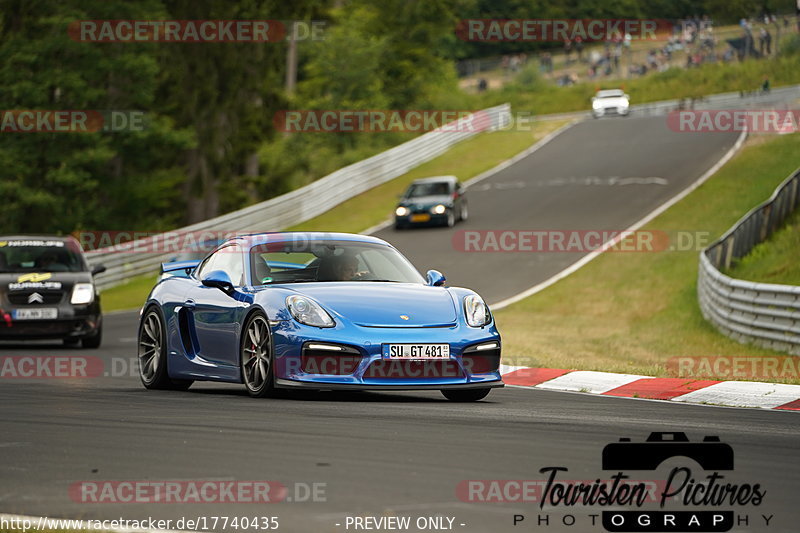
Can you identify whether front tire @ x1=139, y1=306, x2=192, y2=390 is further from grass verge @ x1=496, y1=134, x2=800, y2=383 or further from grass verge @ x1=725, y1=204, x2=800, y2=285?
grass verge @ x1=725, y1=204, x2=800, y2=285

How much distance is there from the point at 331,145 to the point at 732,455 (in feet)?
177

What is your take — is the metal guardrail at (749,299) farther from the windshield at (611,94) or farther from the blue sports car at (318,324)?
the windshield at (611,94)

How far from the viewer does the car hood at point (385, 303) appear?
33.8 ft

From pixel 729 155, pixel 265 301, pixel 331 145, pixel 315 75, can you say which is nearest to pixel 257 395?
pixel 265 301

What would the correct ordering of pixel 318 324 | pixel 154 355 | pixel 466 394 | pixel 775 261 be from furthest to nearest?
1. pixel 775 261
2. pixel 154 355
3. pixel 466 394
4. pixel 318 324

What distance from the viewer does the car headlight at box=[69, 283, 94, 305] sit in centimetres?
1925

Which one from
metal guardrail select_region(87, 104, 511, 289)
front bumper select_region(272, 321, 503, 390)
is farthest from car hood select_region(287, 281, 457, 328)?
metal guardrail select_region(87, 104, 511, 289)

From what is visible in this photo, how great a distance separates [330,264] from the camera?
1138cm

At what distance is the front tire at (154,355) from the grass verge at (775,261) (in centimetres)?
1239

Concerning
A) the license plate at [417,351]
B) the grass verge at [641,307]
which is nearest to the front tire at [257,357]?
the license plate at [417,351]

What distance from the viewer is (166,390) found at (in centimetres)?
1233

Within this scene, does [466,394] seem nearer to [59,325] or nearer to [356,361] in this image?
[356,361]

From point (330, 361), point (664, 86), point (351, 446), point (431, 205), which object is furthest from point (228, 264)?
point (664, 86)

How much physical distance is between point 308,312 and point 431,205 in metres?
28.1
